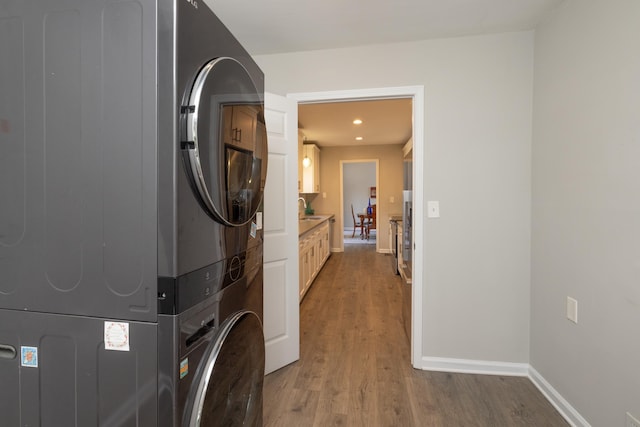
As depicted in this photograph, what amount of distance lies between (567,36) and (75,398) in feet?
8.86

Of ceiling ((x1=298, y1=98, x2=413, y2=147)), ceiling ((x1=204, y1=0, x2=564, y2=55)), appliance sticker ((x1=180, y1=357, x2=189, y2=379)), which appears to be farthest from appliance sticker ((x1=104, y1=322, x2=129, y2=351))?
ceiling ((x1=298, y1=98, x2=413, y2=147))

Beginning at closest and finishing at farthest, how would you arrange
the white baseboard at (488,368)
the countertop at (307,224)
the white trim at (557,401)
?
the white trim at (557,401), the white baseboard at (488,368), the countertop at (307,224)

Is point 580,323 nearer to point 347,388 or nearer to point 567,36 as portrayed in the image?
point 347,388

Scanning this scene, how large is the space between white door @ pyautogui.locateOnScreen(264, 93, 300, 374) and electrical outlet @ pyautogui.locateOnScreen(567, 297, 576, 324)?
5.57 feet

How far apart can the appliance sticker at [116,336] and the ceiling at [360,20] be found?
5.90 feet

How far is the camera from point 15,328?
87 cm

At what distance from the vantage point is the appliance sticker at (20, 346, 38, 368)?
2.78ft

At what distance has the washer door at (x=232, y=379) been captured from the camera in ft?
2.78

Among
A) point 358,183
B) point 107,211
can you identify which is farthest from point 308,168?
point 358,183

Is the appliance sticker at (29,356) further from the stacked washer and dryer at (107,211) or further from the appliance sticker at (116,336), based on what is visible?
the appliance sticker at (116,336)

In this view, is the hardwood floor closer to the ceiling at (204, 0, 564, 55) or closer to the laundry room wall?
the laundry room wall

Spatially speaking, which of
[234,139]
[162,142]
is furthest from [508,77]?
[162,142]

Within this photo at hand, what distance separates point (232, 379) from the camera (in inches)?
40.9

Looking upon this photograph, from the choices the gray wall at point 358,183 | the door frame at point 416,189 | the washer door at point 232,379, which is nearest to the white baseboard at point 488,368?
the door frame at point 416,189
